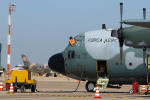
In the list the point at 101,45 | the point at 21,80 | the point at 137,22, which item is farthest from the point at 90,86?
the point at 137,22

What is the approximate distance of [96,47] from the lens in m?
30.7

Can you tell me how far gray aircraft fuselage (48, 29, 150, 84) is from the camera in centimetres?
2994

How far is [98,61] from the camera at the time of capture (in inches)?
1212

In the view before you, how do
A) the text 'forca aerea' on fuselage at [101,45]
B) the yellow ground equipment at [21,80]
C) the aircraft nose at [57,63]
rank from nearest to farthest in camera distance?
1. the text 'forca aerea' on fuselage at [101,45]
2. the yellow ground equipment at [21,80]
3. the aircraft nose at [57,63]

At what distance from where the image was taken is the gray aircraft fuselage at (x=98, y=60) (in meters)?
29.9

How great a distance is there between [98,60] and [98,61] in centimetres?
16

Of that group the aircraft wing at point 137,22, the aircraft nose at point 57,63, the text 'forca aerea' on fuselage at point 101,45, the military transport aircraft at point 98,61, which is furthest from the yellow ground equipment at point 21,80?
the aircraft wing at point 137,22

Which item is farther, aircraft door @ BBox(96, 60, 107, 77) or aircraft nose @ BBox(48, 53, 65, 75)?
aircraft nose @ BBox(48, 53, 65, 75)

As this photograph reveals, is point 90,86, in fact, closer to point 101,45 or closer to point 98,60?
point 98,60

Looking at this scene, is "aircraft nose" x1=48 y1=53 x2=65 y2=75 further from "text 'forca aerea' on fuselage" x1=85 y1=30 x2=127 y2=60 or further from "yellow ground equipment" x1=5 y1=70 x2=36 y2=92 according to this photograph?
"text 'forca aerea' on fuselage" x1=85 y1=30 x2=127 y2=60

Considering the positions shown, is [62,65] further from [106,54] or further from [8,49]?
[8,49]

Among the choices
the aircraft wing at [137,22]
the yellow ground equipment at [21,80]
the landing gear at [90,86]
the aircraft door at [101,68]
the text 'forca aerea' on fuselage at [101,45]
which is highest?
the aircraft wing at [137,22]

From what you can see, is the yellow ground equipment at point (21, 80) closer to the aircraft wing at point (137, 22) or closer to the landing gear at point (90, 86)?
the landing gear at point (90, 86)

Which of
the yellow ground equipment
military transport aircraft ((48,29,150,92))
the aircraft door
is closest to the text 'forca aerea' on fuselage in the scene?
military transport aircraft ((48,29,150,92))
